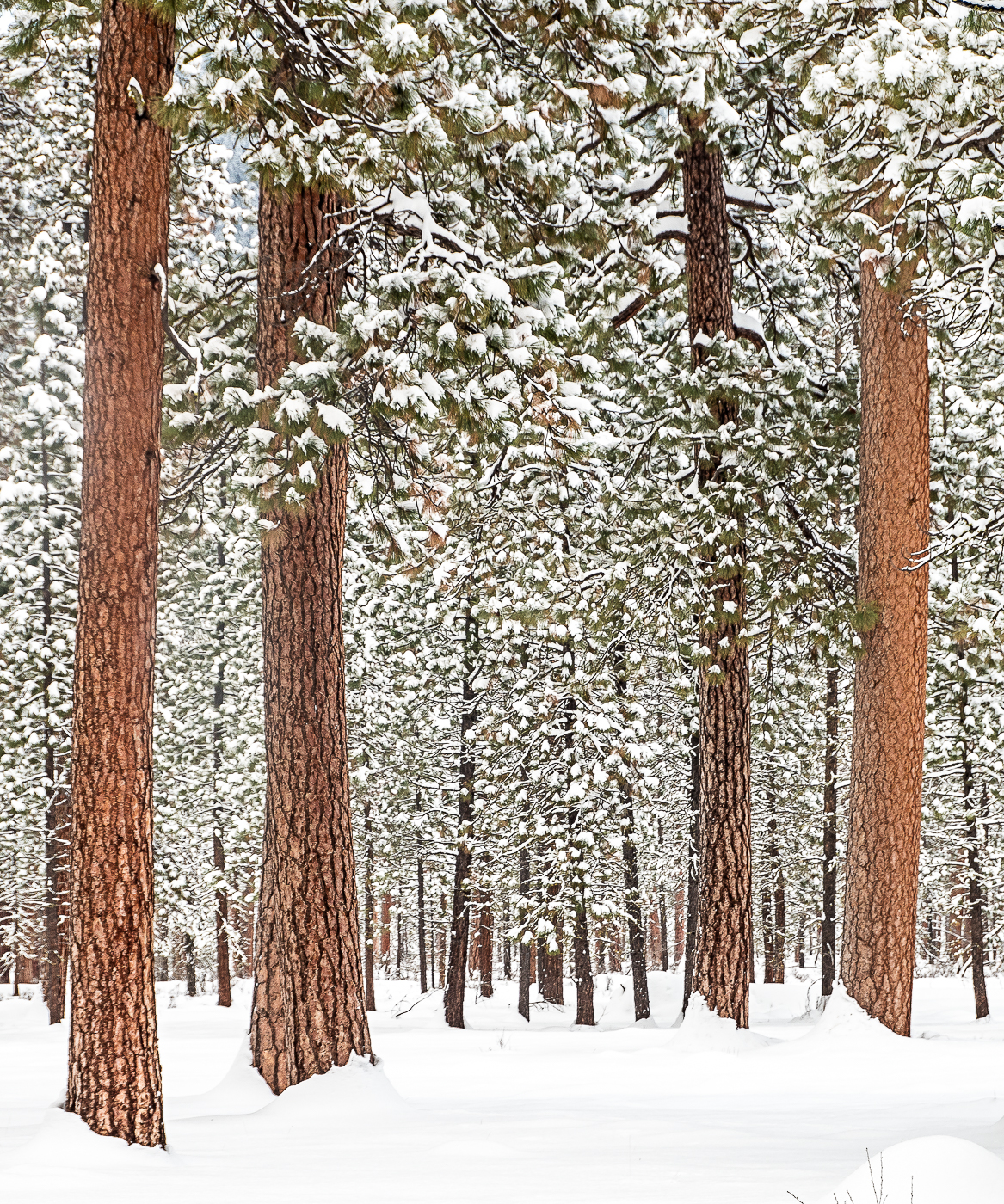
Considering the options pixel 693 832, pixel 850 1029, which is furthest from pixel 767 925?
pixel 850 1029

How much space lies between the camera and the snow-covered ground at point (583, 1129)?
14.0ft

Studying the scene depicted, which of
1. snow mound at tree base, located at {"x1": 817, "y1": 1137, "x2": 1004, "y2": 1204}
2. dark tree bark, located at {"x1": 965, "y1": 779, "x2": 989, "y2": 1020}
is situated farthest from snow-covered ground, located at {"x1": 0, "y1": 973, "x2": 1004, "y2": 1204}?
dark tree bark, located at {"x1": 965, "y1": 779, "x2": 989, "y2": 1020}

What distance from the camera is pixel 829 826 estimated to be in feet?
59.6

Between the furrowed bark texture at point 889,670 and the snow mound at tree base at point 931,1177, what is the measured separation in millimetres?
5170

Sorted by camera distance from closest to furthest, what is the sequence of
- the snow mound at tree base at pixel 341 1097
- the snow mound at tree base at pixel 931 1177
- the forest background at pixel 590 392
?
the snow mound at tree base at pixel 931 1177, the forest background at pixel 590 392, the snow mound at tree base at pixel 341 1097

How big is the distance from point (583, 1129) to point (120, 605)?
12.9ft

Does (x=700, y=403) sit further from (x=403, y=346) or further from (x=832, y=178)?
(x=403, y=346)

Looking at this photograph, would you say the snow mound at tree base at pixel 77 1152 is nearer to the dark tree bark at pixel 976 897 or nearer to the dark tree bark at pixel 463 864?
the dark tree bark at pixel 463 864

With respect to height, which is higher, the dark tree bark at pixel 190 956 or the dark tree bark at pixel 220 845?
the dark tree bark at pixel 220 845

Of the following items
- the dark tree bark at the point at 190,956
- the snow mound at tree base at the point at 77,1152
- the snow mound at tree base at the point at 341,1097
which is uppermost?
the snow mound at tree base at the point at 77,1152

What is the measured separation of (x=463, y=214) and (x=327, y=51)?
4.72 ft

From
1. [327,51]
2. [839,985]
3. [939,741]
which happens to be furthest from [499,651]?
[327,51]

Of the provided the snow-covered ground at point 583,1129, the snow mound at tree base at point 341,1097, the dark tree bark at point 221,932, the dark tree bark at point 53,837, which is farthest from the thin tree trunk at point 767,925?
the snow mound at tree base at point 341,1097

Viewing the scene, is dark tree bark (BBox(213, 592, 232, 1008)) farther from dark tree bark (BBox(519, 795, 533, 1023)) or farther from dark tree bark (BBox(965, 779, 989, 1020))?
dark tree bark (BBox(965, 779, 989, 1020))
